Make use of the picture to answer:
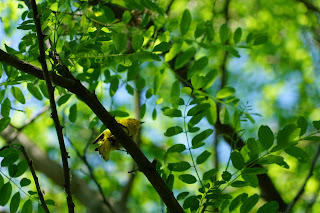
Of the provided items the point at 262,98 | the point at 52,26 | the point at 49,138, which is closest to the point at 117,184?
the point at 49,138

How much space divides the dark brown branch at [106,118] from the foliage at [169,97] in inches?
0.9

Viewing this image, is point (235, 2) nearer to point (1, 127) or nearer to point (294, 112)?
point (294, 112)

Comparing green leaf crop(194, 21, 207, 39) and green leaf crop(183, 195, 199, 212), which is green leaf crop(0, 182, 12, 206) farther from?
green leaf crop(194, 21, 207, 39)

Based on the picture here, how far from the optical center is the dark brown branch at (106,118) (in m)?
1.67

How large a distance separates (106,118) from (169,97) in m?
1.66

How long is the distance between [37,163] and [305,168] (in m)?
3.45

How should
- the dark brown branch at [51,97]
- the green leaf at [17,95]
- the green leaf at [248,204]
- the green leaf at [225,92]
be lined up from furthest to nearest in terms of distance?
the green leaf at [225,92] < the green leaf at [17,95] < the green leaf at [248,204] < the dark brown branch at [51,97]

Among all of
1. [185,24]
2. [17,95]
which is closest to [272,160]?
[185,24]

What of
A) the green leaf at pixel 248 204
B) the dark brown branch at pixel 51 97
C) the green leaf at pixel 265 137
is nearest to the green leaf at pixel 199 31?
the green leaf at pixel 265 137

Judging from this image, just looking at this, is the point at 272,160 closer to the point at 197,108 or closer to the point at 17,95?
the point at 197,108

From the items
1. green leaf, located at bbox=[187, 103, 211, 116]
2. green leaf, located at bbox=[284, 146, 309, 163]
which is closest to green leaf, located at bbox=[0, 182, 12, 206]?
green leaf, located at bbox=[187, 103, 211, 116]

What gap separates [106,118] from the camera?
1.72 meters

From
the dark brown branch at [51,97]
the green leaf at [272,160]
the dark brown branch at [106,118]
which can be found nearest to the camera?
the dark brown branch at [51,97]

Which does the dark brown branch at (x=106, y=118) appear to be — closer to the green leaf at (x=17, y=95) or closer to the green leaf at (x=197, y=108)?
the green leaf at (x=197, y=108)
